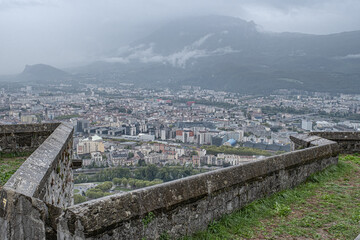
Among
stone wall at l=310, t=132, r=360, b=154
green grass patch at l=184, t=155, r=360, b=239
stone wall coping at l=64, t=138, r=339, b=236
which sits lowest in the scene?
green grass patch at l=184, t=155, r=360, b=239

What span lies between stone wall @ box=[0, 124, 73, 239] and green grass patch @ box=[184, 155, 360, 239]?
1.71m

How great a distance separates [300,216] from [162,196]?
2.37 metres

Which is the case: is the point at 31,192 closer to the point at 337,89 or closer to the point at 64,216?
the point at 64,216

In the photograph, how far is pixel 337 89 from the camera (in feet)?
299

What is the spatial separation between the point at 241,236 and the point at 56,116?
1490 inches

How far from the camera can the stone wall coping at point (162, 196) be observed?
3.01 meters

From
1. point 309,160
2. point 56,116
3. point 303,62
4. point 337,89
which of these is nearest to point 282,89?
point 337,89

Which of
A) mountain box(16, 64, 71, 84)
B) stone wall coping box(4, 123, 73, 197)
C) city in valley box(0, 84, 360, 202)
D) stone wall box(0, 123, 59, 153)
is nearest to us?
stone wall coping box(4, 123, 73, 197)

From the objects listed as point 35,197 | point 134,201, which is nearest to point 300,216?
point 134,201

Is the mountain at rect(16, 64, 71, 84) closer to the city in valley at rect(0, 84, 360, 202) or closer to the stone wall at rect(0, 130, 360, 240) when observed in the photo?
the city in valley at rect(0, 84, 360, 202)

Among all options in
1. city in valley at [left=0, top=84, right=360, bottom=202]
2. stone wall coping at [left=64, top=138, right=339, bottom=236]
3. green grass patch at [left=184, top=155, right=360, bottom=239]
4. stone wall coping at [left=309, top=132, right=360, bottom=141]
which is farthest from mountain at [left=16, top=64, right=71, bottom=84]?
stone wall coping at [left=64, top=138, right=339, bottom=236]

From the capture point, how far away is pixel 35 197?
371 centimetres

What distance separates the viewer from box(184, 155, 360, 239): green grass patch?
4.20m

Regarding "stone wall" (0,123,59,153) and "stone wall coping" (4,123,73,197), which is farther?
"stone wall" (0,123,59,153)
